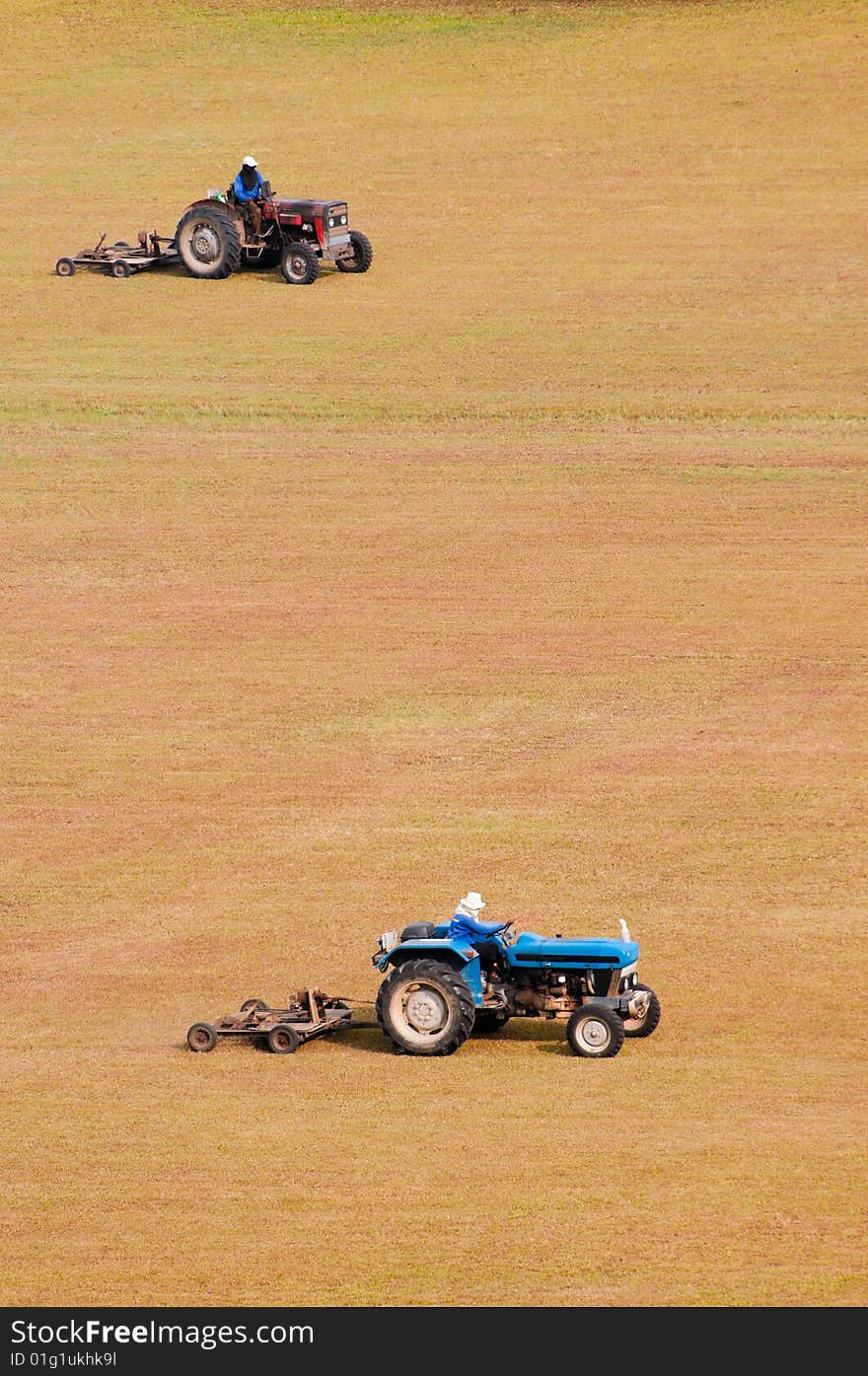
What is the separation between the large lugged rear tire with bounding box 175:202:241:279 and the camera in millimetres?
35406

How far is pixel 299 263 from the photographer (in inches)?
1416

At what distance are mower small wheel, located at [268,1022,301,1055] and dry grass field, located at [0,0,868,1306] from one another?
0.36 m

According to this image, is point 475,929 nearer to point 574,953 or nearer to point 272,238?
point 574,953

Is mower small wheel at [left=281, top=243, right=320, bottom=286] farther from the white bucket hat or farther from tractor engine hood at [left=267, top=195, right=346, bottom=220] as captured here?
the white bucket hat

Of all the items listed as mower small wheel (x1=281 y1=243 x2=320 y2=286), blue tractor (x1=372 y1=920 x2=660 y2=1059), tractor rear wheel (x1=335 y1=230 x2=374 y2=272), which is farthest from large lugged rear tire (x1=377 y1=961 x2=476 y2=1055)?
tractor rear wheel (x1=335 y1=230 x2=374 y2=272)

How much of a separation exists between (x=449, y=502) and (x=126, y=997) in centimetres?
1412

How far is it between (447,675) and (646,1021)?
8926 mm

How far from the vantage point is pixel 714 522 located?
27359 millimetres

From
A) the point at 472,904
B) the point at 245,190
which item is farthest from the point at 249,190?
the point at 472,904

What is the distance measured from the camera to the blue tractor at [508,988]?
13852 millimetres

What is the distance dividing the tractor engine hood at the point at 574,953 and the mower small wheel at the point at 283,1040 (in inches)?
65.6

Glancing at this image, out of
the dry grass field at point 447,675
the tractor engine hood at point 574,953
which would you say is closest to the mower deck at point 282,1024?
the dry grass field at point 447,675

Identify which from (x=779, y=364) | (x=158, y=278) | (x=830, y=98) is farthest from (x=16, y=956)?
(x=830, y=98)

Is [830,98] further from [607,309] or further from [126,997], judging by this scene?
[126,997]
